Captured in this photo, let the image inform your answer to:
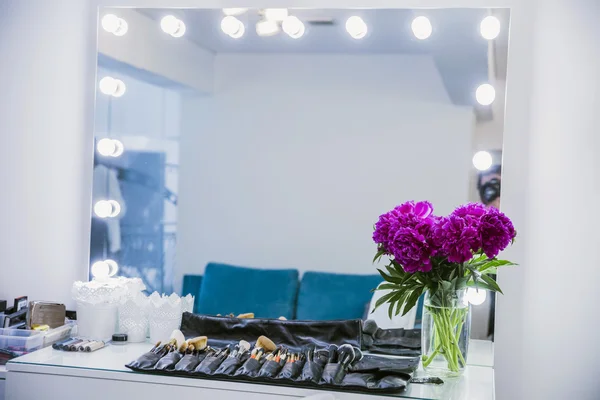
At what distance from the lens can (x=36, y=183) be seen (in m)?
2.71

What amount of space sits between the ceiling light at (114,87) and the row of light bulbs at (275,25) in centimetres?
16

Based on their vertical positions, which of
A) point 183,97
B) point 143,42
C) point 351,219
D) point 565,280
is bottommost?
point 565,280

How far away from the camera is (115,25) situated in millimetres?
2605

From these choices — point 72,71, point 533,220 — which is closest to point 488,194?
point 533,220

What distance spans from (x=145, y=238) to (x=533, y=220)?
1310 mm

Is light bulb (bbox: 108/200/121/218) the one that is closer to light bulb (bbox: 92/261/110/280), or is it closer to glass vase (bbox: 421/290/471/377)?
light bulb (bbox: 92/261/110/280)

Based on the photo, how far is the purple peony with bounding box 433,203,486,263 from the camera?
1.88 meters

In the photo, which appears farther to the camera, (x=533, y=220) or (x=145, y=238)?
(x=145, y=238)

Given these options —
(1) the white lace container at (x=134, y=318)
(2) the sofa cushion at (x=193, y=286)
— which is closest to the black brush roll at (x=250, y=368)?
(1) the white lace container at (x=134, y=318)

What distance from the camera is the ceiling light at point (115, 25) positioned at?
103 inches

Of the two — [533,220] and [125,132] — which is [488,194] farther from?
[125,132]

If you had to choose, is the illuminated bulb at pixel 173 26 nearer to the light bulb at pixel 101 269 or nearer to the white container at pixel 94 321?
the light bulb at pixel 101 269

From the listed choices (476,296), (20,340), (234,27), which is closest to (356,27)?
(234,27)

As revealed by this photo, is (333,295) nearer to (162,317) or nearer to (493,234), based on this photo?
(162,317)
